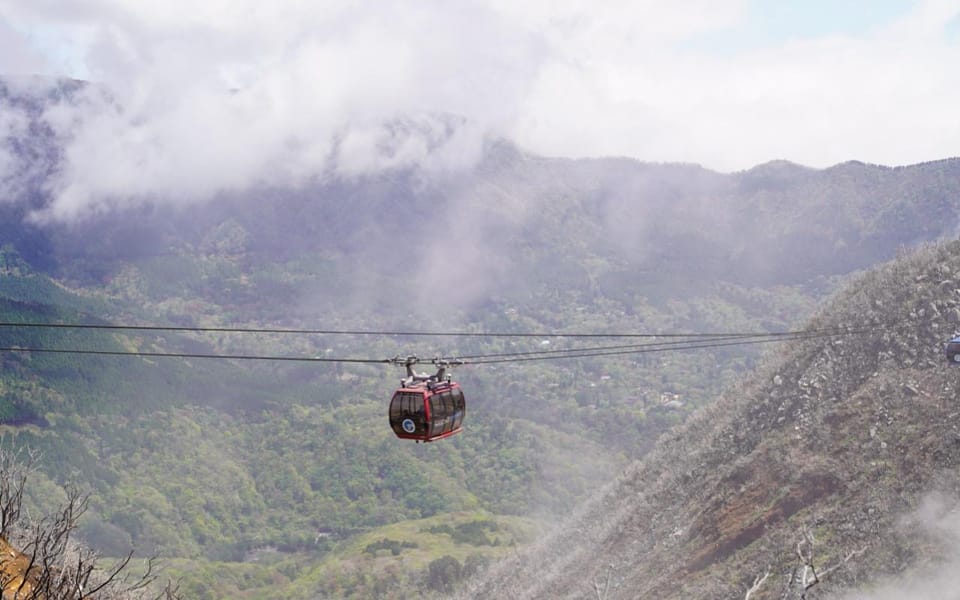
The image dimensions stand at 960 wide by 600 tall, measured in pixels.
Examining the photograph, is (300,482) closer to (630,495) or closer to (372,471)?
(372,471)

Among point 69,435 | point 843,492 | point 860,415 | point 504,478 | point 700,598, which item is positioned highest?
point 69,435

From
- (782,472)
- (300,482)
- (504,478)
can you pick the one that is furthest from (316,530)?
(782,472)

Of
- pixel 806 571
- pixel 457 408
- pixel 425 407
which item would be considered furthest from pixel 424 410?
pixel 806 571

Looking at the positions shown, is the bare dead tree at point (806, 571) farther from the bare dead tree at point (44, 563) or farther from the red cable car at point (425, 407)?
the bare dead tree at point (44, 563)

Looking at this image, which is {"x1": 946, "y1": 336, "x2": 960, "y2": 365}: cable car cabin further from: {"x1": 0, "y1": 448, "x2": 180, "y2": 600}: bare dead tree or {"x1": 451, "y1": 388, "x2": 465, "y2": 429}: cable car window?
{"x1": 0, "y1": 448, "x2": 180, "y2": 600}: bare dead tree

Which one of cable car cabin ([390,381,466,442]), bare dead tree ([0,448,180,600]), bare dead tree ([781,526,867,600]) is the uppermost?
cable car cabin ([390,381,466,442])

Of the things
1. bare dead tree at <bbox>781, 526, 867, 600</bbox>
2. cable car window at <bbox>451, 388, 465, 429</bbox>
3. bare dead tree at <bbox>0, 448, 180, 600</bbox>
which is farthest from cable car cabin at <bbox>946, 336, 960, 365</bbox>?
bare dead tree at <bbox>0, 448, 180, 600</bbox>
